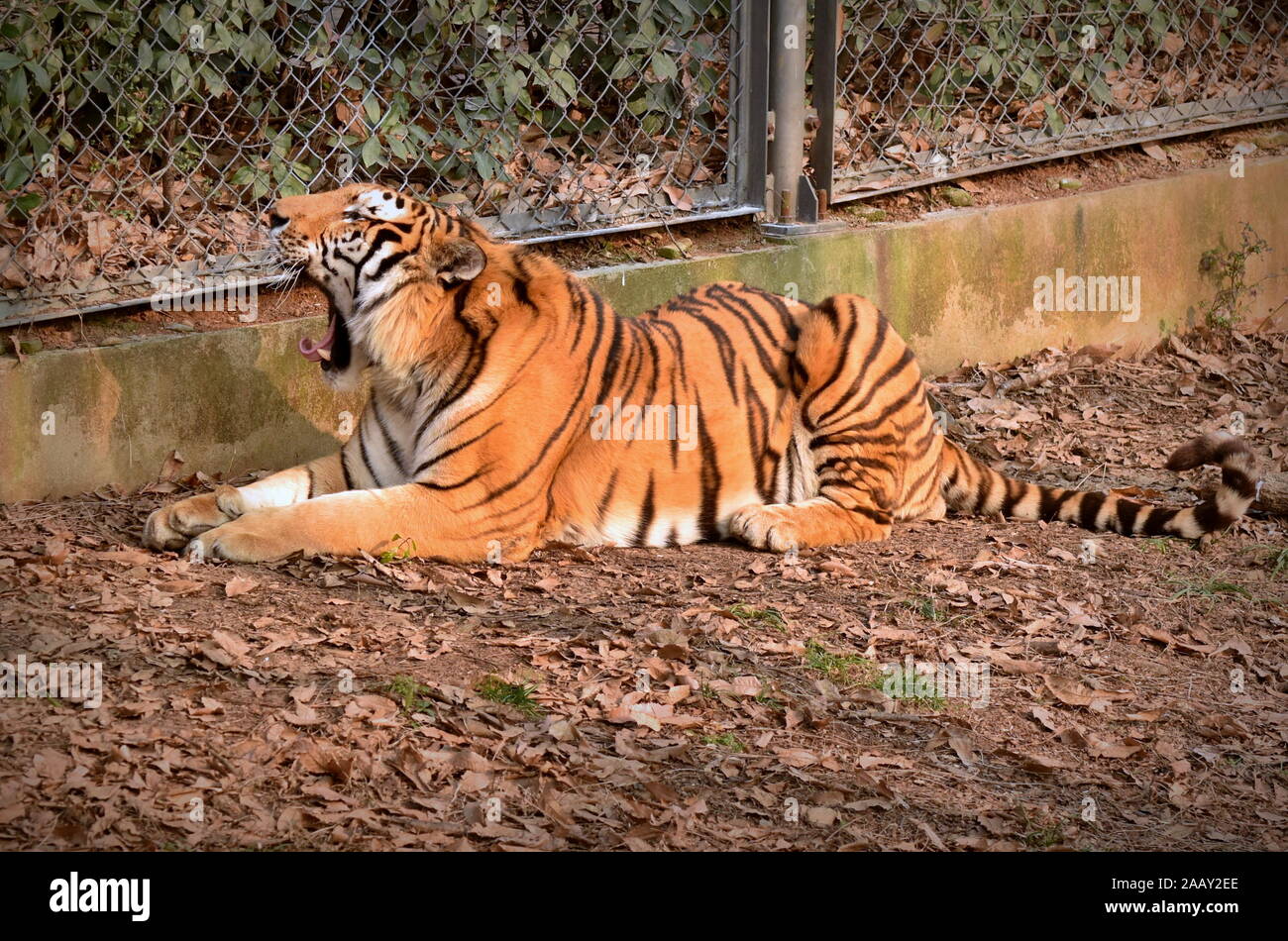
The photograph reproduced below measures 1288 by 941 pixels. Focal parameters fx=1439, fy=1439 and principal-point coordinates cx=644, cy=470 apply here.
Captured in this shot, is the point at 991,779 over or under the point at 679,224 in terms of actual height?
under

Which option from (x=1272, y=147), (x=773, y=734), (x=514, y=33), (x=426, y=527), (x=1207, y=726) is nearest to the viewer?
(x=773, y=734)

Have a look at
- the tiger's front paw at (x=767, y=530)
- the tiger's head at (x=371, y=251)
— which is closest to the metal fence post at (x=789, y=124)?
the tiger's front paw at (x=767, y=530)

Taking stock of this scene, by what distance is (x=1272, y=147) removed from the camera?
868 centimetres

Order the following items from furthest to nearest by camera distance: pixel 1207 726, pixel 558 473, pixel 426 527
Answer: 1. pixel 558 473
2. pixel 426 527
3. pixel 1207 726

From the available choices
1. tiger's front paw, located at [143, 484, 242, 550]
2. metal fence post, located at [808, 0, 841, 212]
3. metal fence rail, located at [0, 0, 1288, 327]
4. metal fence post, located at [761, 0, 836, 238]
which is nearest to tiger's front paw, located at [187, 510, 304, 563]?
tiger's front paw, located at [143, 484, 242, 550]

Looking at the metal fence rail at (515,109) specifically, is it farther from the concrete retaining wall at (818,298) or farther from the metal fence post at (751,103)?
the concrete retaining wall at (818,298)

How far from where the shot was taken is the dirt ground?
3271mm

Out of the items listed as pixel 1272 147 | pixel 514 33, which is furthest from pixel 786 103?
pixel 1272 147

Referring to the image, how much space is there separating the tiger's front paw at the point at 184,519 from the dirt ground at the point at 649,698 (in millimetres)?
92

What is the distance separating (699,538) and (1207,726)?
1977 millimetres

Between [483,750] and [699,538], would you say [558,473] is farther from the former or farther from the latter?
[483,750]

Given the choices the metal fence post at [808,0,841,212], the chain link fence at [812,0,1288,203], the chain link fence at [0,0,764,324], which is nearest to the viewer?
the chain link fence at [0,0,764,324]

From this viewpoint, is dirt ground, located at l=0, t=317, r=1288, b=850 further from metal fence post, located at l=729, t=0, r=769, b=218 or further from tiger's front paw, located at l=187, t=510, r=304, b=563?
metal fence post, located at l=729, t=0, r=769, b=218

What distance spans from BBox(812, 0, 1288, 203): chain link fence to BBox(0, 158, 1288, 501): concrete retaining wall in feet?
1.26
